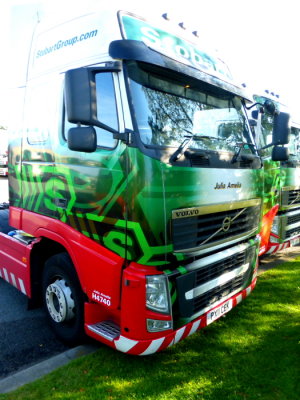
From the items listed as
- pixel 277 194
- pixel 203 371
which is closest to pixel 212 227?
pixel 203 371

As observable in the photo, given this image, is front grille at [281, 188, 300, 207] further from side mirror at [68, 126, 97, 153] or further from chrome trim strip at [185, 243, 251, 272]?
side mirror at [68, 126, 97, 153]

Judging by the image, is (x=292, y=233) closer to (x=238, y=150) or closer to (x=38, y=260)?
(x=238, y=150)

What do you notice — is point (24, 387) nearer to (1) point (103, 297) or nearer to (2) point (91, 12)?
(1) point (103, 297)

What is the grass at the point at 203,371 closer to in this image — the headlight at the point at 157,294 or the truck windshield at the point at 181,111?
the headlight at the point at 157,294

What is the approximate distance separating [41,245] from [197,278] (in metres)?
1.79

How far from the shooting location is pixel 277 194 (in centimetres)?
579

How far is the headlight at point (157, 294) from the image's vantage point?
8.62 feet

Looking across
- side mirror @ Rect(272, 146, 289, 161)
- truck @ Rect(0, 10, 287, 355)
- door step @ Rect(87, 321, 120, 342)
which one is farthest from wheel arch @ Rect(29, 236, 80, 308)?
side mirror @ Rect(272, 146, 289, 161)

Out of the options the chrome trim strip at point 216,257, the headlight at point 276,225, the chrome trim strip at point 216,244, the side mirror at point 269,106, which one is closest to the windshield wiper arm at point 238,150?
the chrome trim strip at point 216,244

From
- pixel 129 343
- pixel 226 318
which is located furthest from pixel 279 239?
pixel 129 343

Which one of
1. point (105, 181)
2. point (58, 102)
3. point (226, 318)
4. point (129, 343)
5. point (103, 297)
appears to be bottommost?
point (226, 318)

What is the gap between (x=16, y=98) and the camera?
3.88m

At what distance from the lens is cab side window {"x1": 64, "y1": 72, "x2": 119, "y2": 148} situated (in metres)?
2.73

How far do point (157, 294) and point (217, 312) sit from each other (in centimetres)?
85
